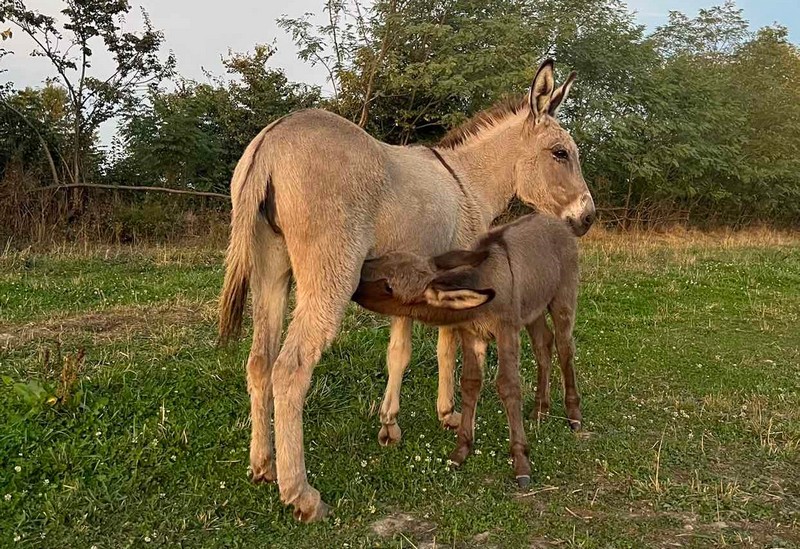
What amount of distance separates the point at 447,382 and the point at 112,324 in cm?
364

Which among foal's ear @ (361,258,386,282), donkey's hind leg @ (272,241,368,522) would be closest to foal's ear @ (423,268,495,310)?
foal's ear @ (361,258,386,282)

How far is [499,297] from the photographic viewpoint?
13.3ft

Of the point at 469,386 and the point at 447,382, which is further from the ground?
the point at 469,386

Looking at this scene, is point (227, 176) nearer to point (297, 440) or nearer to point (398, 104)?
point (398, 104)

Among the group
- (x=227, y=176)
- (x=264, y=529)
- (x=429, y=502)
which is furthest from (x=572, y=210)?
(x=227, y=176)

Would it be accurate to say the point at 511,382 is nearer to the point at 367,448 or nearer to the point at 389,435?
the point at 389,435

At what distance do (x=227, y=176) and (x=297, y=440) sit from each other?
1391 centimetres

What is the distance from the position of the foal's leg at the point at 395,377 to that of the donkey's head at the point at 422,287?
596mm

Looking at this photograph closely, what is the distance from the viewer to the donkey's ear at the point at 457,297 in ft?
11.8

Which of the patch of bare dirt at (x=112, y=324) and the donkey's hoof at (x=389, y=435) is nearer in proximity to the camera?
the donkey's hoof at (x=389, y=435)

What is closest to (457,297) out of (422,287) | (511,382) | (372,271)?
(422,287)

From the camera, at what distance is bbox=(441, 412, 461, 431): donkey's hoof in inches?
184

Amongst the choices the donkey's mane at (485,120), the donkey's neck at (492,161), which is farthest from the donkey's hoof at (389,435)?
the donkey's mane at (485,120)

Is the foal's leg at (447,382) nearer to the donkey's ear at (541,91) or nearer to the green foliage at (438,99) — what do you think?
the donkey's ear at (541,91)
